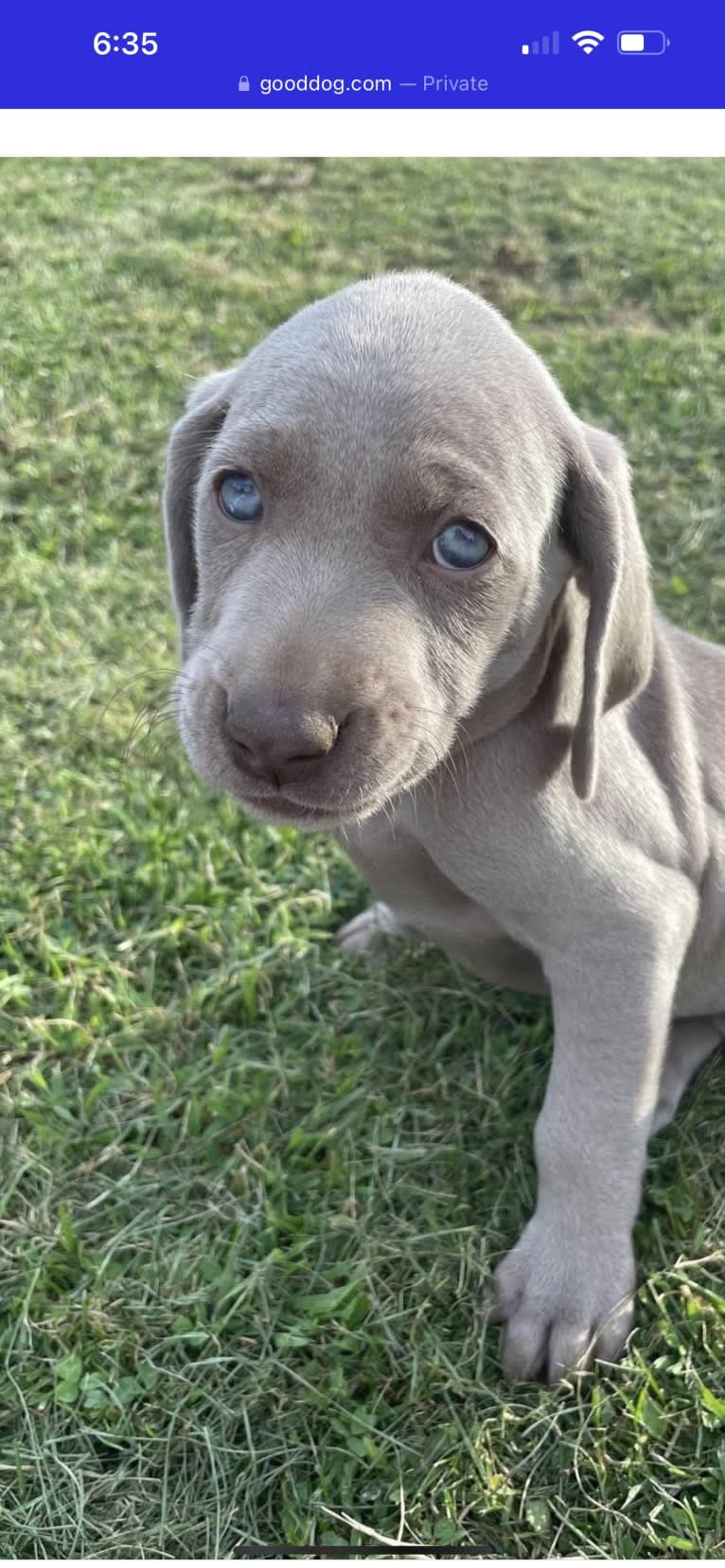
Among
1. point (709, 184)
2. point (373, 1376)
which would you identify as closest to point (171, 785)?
point (373, 1376)

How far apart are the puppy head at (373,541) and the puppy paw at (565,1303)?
1210 millimetres

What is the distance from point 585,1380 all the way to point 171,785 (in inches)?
89.3

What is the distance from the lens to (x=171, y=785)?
4055mm

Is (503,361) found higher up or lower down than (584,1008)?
higher up
